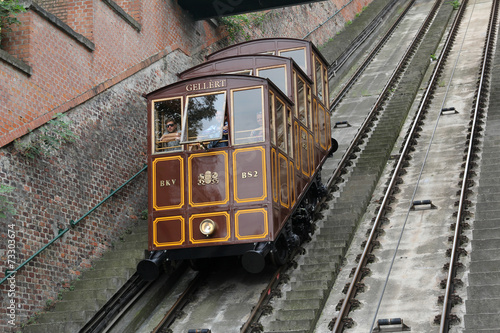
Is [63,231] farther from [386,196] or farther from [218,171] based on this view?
[386,196]

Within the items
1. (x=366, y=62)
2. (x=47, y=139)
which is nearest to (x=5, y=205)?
(x=47, y=139)

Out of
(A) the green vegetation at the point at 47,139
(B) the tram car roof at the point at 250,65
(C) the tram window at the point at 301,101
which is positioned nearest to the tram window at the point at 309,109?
(C) the tram window at the point at 301,101

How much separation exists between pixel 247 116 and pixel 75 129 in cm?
315

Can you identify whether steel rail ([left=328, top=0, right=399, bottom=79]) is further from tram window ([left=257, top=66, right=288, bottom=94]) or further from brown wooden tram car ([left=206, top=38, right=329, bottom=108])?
tram window ([left=257, top=66, right=288, bottom=94])

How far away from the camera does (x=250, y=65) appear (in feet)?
38.2

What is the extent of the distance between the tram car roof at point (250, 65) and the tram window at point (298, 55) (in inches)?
30.2

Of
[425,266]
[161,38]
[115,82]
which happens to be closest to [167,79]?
[161,38]

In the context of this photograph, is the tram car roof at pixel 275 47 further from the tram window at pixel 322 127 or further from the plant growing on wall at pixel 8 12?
the plant growing on wall at pixel 8 12

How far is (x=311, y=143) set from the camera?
1255 cm

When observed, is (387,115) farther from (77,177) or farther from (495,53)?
(77,177)

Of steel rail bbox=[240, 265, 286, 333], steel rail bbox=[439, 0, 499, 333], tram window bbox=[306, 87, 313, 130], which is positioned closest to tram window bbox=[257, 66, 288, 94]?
tram window bbox=[306, 87, 313, 130]

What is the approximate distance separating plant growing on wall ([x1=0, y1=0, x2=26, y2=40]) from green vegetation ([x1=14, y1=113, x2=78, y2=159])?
1.58 metres

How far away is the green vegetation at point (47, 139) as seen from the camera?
1002 cm

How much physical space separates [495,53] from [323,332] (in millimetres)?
16601
